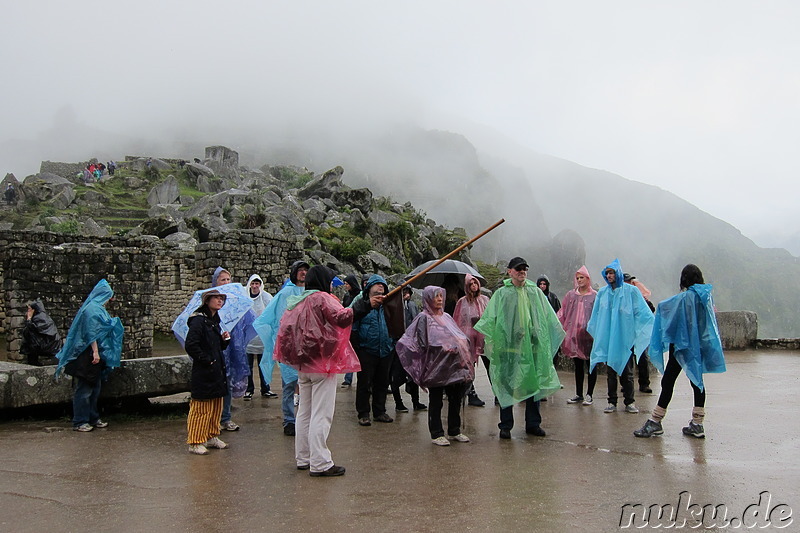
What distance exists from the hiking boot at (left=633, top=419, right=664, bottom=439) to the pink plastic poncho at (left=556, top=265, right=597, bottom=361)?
2.05 m

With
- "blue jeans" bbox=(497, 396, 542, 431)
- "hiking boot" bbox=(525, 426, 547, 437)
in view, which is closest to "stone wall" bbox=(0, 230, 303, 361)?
"blue jeans" bbox=(497, 396, 542, 431)

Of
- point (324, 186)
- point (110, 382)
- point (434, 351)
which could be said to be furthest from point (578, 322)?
point (324, 186)

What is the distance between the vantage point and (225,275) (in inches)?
307

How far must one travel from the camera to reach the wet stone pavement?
404 cm

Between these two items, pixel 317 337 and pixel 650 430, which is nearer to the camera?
pixel 317 337

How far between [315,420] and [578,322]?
4.50 m

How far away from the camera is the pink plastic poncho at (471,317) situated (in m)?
8.00

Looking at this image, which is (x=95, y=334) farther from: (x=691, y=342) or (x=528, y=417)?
(x=691, y=342)

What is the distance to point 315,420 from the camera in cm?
517

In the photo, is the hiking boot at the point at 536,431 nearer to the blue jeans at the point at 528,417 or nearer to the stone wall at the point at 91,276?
the blue jeans at the point at 528,417

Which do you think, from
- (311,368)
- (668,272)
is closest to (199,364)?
(311,368)

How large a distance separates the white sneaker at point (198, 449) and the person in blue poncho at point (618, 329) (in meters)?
4.72

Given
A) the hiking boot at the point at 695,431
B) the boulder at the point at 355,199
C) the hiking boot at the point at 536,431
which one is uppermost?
the boulder at the point at 355,199

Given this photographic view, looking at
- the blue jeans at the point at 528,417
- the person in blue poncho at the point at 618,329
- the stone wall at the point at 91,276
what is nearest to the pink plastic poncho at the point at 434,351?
the blue jeans at the point at 528,417
